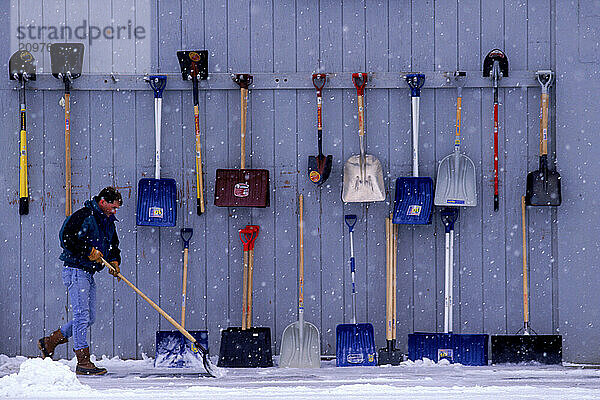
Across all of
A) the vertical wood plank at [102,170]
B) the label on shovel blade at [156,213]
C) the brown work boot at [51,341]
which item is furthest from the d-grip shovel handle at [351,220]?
the brown work boot at [51,341]

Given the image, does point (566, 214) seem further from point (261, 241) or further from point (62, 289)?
point (62, 289)

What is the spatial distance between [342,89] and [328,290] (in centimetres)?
165

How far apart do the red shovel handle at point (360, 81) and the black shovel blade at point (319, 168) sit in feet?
1.90

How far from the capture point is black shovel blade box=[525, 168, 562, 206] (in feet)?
20.5

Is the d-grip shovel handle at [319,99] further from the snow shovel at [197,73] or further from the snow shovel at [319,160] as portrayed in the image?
the snow shovel at [197,73]

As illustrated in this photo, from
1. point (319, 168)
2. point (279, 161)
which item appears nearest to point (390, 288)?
point (319, 168)

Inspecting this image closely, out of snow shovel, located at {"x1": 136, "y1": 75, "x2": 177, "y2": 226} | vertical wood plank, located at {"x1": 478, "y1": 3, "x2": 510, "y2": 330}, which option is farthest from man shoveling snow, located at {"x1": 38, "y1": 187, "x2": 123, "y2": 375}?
vertical wood plank, located at {"x1": 478, "y1": 3, "x2": 510, "y2": 330}

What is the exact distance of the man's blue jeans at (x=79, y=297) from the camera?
5703mm

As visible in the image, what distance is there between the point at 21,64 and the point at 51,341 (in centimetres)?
227

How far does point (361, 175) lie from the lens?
6.35 meters

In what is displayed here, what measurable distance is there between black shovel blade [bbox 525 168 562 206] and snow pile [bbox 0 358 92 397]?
143 inches

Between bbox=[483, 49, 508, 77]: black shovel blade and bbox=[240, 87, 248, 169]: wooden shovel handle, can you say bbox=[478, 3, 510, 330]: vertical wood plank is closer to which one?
bbox=[483, 49, 508, 77]: black shovel blade

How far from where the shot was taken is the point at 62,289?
650cm

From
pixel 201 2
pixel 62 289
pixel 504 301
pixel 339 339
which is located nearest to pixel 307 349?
pixel 339 339
